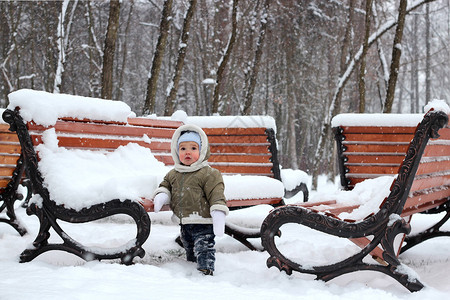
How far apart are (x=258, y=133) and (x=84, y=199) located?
315cm

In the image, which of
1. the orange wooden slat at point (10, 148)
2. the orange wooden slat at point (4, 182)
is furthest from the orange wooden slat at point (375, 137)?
the orange wooden slat at point (4, 182)

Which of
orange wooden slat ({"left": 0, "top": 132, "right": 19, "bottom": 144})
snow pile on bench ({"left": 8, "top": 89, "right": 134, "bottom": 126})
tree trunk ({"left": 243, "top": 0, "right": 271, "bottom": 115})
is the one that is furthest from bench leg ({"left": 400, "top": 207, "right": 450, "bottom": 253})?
tree trunk ({"left": 243, "top": 0, "right": 271, "bottom": 115})

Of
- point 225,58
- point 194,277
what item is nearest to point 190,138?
point 194,277

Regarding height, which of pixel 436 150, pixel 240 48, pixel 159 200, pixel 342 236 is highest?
pixel 240 48

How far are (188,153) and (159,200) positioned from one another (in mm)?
452

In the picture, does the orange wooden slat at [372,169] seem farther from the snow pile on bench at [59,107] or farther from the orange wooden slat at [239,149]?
the snow pile on bench at [59,107]

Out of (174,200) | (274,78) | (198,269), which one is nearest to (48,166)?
(174,200)

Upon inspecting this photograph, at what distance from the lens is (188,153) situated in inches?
149

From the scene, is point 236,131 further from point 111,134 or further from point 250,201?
point 250,201

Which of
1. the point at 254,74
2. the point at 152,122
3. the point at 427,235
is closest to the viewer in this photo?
the point at 427,235

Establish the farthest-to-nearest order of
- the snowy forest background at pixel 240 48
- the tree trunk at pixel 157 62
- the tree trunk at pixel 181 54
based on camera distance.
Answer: the snowy forest background at pixel 240 48 < the tree trunk at pixel 181 54 < the tree trunk at pixel 157 62

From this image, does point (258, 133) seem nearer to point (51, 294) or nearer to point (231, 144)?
point (231, 144)

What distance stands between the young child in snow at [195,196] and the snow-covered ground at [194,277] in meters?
0.20

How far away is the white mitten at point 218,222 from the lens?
3.40 m
